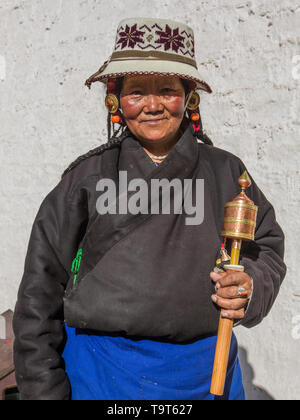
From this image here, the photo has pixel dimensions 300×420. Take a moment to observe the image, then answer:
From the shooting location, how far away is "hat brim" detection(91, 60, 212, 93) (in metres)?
1.54

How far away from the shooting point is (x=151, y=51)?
1.59 metres

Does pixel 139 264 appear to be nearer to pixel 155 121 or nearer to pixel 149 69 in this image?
pixel 155 121

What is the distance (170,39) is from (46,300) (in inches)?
44.9

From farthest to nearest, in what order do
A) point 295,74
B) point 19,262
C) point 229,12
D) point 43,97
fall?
point 19,262 → point 43,97 → point 229,12 → point 295,74

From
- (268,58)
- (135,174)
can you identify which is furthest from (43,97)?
(135,174)

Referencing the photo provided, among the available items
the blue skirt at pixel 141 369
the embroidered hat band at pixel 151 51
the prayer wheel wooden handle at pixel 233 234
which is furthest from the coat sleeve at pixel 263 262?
the embroidered hat band at pixel 151 51

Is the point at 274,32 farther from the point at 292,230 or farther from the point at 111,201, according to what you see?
the point at 111,201

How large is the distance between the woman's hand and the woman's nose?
0.66 m

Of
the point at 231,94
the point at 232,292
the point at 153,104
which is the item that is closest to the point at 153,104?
the point at 153,104

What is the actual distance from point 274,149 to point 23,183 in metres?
2.21

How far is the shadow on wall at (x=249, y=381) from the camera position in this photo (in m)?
2.65

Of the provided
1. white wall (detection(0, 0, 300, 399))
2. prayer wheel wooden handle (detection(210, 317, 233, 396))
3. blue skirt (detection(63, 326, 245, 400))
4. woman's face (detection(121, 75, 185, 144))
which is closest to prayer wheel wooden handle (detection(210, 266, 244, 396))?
prayer wheel wooden handle (detection(210, 317, 233, 396))
